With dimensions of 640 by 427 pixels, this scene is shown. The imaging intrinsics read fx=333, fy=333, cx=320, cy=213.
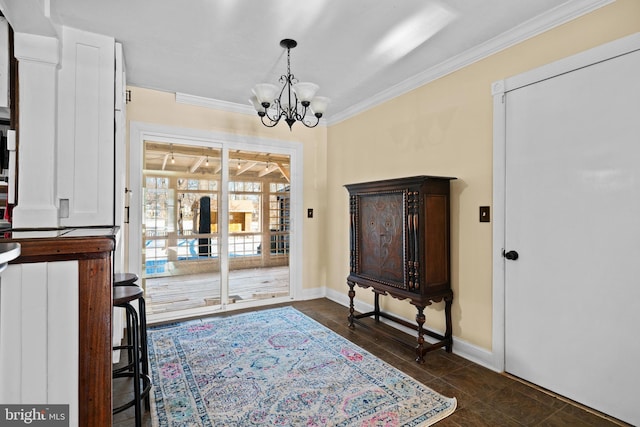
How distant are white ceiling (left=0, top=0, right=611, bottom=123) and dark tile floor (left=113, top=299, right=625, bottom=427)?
97.7 inches

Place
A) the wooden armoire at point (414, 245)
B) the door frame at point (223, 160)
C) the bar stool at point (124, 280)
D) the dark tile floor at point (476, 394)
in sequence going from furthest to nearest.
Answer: the door frame at point (223, 160), the wooden armoire at point (414, 245), the bar stool at point (124, 280), the dark tile floor at point (476, 394)

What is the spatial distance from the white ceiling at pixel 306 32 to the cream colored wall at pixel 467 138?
0.12m

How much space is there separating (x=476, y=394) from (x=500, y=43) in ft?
8.35

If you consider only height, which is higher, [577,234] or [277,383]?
[577,234]

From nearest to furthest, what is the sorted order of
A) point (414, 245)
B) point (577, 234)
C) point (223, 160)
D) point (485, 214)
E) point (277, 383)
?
point (577, 234), point (277, 383), point (485, 214), point (414, 245), point (223, 160)

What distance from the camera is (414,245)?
280 centimetres

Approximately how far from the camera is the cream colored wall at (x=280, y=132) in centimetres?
364

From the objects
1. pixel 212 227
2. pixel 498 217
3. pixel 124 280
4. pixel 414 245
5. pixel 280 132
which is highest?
pixel 280 132

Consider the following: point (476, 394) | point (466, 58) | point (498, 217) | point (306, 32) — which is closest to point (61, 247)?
point (306, 32)

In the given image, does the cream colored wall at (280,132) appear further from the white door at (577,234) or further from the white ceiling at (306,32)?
the white door at (577,234)

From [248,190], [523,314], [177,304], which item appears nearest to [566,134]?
[523,314]

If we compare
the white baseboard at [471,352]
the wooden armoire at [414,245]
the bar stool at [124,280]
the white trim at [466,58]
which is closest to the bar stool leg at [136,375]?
the bar stool at [124,280]

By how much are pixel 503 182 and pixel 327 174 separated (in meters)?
→ 2.60

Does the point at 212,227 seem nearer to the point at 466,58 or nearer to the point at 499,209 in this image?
the point at 499,209
